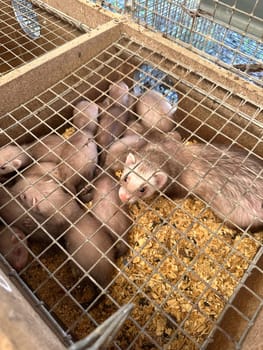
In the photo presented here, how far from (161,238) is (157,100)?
92 cm

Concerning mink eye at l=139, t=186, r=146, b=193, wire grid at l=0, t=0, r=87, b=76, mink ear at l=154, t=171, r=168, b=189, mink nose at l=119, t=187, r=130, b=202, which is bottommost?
mink eye at l=139, t=186, r=146, b=193

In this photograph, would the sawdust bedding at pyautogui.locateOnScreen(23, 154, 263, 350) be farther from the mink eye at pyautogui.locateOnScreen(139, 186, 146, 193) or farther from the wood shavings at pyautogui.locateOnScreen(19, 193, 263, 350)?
the mink eye at pyautogui.locateOnScreen(139, 186, 146, 193)

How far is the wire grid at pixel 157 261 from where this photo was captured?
4.35ft

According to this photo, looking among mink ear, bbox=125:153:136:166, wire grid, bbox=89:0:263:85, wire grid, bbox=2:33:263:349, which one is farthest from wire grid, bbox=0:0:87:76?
mink ear, bbox=125:153:136:166

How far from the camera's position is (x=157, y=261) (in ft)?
5.62

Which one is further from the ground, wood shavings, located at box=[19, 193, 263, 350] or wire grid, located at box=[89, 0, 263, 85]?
wire grid, located at box=[89, 0, 263, 85]

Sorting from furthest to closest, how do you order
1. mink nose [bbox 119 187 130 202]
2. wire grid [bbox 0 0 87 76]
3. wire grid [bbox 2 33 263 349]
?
wire grid [bbox 0 0 87 76]
mink nose [bbox 119 187 130 202]
wire grid [bbox 2 33 263 349]

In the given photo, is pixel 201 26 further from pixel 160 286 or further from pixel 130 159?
pixel 160 286

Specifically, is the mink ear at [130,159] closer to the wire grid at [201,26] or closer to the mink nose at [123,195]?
the mink nose at [123,195]

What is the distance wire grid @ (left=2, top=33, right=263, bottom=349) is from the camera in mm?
1325

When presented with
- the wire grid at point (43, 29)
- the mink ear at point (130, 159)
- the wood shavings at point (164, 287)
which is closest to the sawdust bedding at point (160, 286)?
the wood shavings at point (164, 287)

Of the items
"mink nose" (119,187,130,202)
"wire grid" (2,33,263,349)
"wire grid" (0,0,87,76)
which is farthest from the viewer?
"wire grid" (0,0,87,76)

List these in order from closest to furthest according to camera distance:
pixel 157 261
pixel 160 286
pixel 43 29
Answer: pixel 160 286 < pixel 157 261 < pixel 43 29

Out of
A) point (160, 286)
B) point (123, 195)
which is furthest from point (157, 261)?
point (123, 195)
